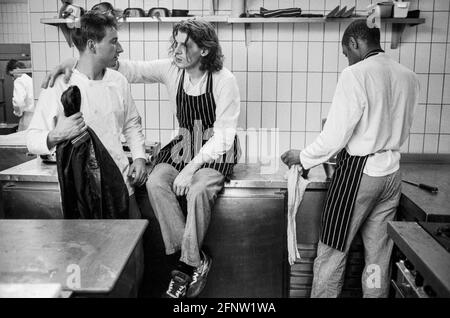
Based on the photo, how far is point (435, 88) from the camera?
9.91ft

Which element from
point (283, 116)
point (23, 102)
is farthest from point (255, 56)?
point (23, 102)

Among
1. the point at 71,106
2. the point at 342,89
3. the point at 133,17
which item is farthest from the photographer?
the point at 133,17

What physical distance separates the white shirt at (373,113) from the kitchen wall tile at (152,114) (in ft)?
4.34

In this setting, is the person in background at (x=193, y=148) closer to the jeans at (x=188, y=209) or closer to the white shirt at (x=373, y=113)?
the jeans at (x=188, y=209)

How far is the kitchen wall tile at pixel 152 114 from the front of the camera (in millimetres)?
3197

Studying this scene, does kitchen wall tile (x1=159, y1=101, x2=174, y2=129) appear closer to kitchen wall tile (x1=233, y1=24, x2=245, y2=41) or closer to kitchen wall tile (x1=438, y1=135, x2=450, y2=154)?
kitchen wall tile (x1=233, y1=24, x2=245, y2=41)

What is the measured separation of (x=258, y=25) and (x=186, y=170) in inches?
45.1

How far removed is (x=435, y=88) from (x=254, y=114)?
3.73 ft

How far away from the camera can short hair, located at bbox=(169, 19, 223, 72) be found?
2453 millimetres

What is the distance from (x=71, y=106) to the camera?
2014mm

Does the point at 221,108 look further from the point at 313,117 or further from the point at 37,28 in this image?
the point at 37,28

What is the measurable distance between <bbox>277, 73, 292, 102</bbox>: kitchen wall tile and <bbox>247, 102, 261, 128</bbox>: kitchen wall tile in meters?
0.15

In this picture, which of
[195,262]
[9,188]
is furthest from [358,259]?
[9,188]
